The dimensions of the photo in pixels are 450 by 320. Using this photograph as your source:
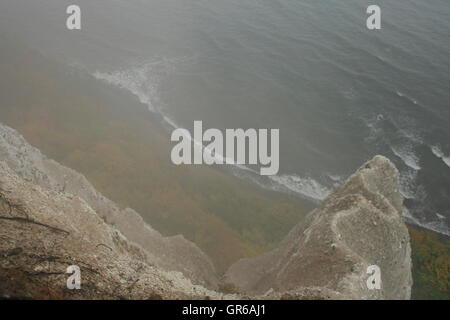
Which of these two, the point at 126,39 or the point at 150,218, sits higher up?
the point at 126,39

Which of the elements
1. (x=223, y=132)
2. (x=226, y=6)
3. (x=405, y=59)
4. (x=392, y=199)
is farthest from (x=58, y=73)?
(x=405, y=59)

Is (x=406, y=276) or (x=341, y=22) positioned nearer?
(x=406, y=276)

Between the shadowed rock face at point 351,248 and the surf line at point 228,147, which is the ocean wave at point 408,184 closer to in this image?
the surf line at point 228,147

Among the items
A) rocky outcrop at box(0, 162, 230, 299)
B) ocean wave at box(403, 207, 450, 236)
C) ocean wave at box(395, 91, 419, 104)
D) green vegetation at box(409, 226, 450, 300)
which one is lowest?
green vegetation at box(409, 226, 450, 300)

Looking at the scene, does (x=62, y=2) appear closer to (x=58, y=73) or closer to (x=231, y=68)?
(x=58, y=73)

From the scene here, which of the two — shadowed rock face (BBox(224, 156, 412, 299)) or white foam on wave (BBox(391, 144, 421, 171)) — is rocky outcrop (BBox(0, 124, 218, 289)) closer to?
shadowed rock face (BBox(224, 156, 412, 299))

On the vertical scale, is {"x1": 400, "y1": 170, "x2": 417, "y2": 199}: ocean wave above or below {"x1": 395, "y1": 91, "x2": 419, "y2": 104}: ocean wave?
below

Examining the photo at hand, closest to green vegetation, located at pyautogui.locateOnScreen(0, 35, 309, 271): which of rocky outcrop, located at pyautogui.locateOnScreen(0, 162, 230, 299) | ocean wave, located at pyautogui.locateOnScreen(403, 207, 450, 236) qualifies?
ocean wave, located at pyautogui.locateOnScreen(403, 207, 450, 236)
